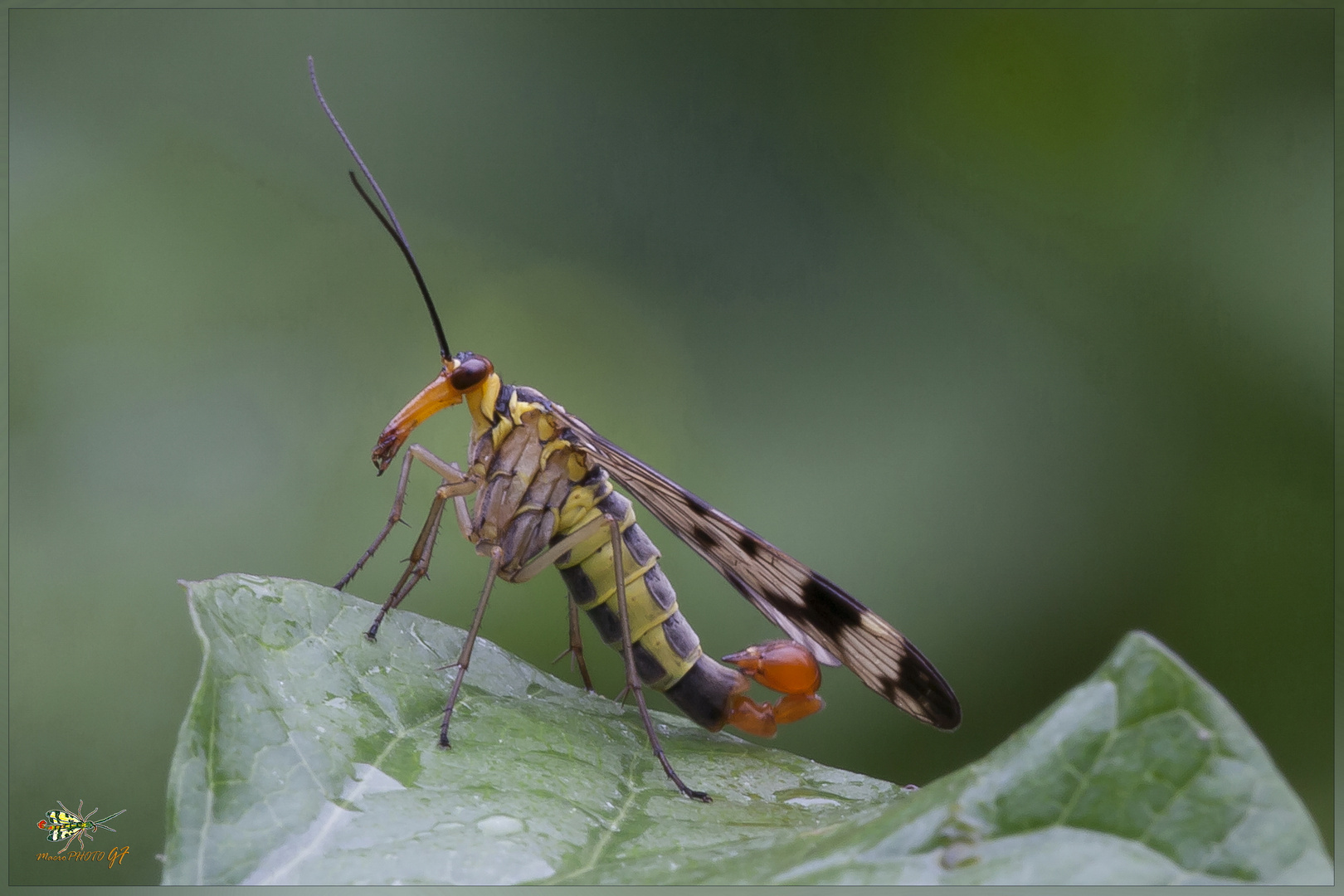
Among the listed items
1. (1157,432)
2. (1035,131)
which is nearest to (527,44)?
(1035,131)

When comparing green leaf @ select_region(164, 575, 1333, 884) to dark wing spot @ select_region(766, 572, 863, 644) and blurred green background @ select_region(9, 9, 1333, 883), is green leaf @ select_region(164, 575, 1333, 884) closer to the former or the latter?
dark wing spot @ select_region(766, 572, 863, 644)

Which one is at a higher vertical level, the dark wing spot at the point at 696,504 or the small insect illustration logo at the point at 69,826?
the dark wing spot at the point at 696,504

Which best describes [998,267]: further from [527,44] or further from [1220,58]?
[527,44]

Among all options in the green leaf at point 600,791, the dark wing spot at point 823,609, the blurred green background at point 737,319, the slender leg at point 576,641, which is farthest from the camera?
the blurred green background at point 737,319

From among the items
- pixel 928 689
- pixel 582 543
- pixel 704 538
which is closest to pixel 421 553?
pixel 582 543

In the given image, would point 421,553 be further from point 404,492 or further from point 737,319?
point 737,319

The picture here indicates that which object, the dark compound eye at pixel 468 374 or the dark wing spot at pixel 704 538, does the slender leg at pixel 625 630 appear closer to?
the dark wing spot at pixel 704 538

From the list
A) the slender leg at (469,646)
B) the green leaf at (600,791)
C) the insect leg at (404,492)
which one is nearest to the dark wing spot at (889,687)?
the green leaf at (600,791)
